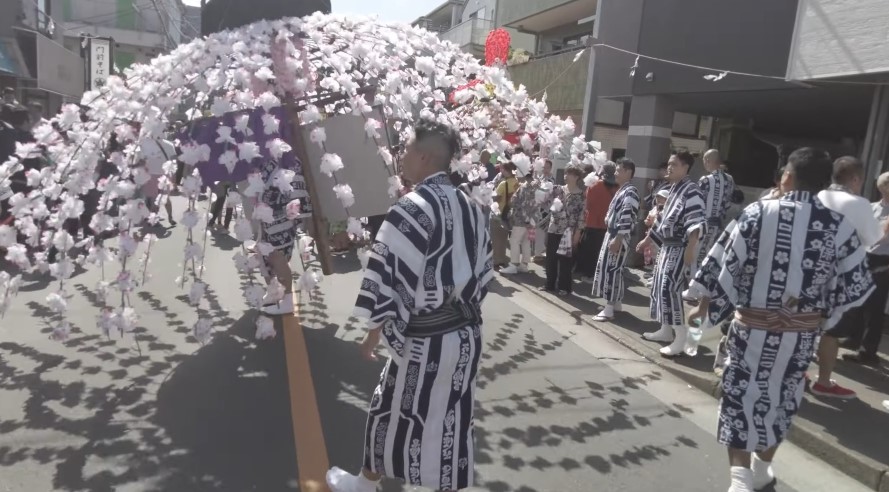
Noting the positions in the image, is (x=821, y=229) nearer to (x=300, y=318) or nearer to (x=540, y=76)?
(x=300, y=318)

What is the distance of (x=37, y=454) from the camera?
3205 millimetres

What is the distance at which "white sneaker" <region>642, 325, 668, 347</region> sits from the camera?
6074 mm

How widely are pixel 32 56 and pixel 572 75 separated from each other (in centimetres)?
1638

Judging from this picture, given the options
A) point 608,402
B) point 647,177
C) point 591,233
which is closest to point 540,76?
point 647,177

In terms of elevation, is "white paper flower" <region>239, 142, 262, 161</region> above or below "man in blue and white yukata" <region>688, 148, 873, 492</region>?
above

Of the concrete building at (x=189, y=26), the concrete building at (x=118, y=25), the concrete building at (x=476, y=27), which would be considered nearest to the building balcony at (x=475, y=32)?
the concrete building at (x=476, y=27)

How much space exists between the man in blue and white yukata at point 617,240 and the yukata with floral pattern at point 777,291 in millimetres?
3196

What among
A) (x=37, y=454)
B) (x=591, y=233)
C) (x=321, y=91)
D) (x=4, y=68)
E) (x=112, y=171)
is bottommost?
(x=37, y=454)

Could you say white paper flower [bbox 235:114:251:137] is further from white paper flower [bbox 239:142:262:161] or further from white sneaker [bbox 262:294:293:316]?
white sneaker [bbox 262:294:293:316]

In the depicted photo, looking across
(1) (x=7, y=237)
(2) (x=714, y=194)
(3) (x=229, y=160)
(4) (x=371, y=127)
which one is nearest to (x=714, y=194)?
(2) (x=714, y=194)

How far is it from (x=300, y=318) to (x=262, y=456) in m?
2.70

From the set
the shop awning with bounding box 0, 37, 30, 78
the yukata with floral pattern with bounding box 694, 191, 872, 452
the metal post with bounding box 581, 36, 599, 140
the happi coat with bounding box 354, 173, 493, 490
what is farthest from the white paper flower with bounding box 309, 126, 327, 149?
the shop awning with bounding box 0, 37, 30, 78

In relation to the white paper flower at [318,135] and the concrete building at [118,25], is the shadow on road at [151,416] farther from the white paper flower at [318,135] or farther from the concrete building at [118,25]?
the concrete building at [118,25]

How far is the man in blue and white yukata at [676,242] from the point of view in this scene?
5312 mm
